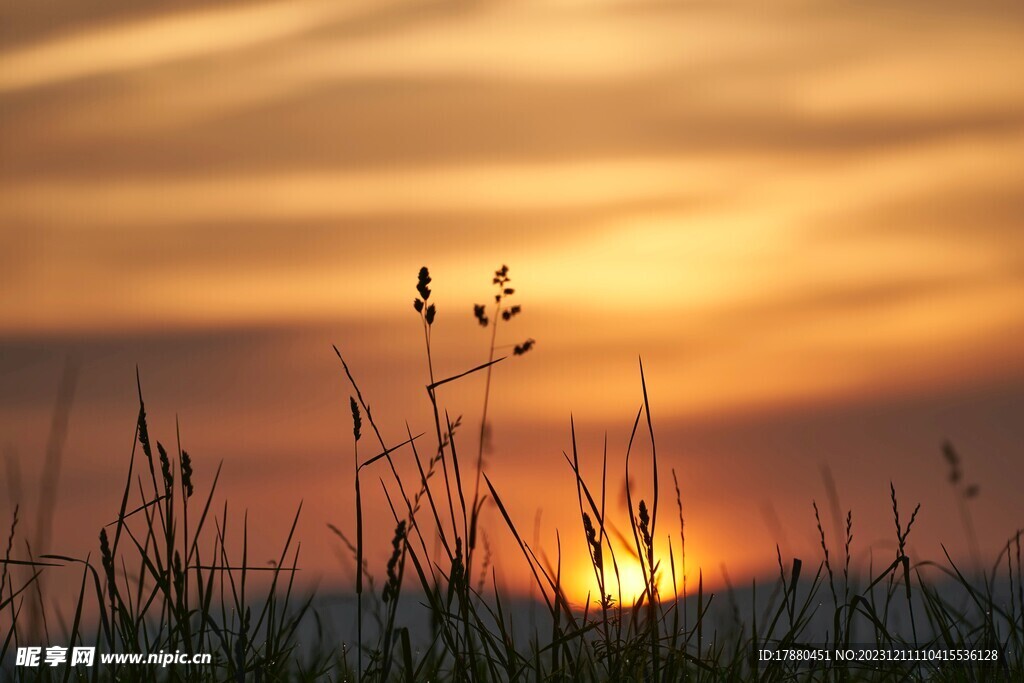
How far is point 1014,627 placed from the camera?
144 inches

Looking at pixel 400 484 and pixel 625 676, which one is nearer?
pixel 400 484

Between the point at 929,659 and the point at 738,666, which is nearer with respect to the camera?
the point at 738,666

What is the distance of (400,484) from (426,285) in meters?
0.56

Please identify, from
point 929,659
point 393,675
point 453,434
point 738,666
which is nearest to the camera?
point 453,434

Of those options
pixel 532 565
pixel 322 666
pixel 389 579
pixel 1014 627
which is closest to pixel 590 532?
pixel 532 565

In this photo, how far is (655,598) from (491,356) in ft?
2.84

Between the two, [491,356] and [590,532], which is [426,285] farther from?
[590,532]

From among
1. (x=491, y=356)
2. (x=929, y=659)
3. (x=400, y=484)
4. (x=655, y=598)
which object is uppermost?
(x=491, y=356)

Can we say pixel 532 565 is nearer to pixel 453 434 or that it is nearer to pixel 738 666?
pixel 453 434

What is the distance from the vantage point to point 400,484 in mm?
2924

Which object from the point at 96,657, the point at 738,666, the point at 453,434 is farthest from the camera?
the point at 738,666

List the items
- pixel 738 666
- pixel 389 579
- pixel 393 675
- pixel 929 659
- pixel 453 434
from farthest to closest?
pixel 393 675, pixel 929 659, pixel 738 666, pixel 453 434, pixel 389 579

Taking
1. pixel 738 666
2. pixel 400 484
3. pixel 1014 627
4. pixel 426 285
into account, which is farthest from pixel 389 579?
pixel 1014 627

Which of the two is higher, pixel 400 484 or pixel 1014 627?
pixel 400 484
